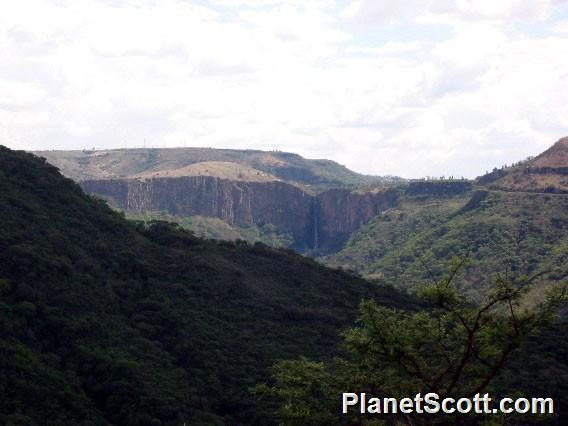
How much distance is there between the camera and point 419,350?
27.7 metres

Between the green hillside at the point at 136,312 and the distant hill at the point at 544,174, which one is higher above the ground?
the distant hill at the point at 544,174

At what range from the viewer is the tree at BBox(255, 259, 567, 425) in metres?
25.9

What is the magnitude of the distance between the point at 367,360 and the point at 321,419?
8.53ft

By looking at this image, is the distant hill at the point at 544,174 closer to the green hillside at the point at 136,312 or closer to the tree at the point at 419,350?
the green hillside at the point at 136,312

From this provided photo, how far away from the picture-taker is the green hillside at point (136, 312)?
5388 centimetres

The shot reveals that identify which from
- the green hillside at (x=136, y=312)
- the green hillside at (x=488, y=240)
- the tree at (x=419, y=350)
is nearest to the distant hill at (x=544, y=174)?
the green hillside at (x=488, y=240)

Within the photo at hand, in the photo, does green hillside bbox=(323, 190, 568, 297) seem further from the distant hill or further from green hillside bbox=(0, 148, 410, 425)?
green hillside bbox=(0, 148, 410, 425)

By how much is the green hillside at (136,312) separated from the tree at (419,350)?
24639 mm

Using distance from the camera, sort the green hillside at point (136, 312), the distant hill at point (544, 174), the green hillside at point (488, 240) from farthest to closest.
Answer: the distant hill at point (544, 174)
the green hillside at point (488, 240)
the green hillside at point (136, 312)

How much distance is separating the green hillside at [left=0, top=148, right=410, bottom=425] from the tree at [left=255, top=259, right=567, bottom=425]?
970 inches

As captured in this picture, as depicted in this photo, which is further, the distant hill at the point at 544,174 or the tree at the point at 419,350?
the distant hill at the point at 544,174

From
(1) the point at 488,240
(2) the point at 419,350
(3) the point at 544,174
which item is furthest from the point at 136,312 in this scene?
(3) the point at 544,174

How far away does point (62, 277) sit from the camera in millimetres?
68000

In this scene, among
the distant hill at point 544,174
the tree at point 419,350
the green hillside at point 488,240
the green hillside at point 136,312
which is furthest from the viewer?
the distant hill at point 544,174
